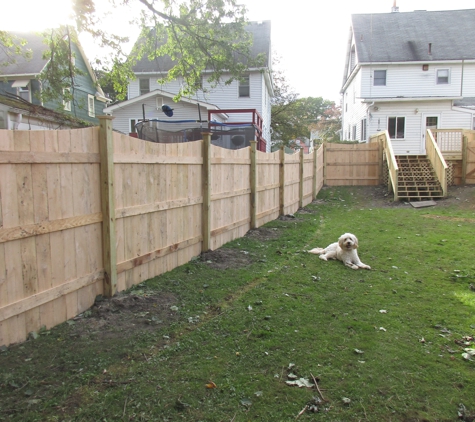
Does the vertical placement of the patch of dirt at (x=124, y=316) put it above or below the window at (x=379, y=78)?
below

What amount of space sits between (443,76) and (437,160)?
36.8ft

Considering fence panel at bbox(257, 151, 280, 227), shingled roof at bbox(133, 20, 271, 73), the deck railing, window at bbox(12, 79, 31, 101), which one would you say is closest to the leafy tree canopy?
shingled roof at bbox(133, 20, 271, 73)

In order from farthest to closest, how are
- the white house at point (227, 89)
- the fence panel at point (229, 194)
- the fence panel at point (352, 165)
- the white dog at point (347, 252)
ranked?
1. the white house at point (227, 89)
2. the fence panel at point (352, 165)
3. the fence panel at point (229, 194)
4. the white dog at point (347, 252)

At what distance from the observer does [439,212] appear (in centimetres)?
1189

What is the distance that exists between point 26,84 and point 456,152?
19090mm

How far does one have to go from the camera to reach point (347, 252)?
20.7 ft

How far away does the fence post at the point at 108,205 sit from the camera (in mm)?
4125

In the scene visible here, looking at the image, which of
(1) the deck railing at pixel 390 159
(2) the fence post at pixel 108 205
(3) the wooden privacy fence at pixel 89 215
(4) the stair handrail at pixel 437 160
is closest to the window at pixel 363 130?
(1) the deck railing at pixel 390 159

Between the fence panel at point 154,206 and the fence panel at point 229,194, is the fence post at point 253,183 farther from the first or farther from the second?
the fence panel at point 154,206

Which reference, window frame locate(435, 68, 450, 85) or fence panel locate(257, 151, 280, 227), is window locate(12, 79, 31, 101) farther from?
window frame locate(435, 68, 450, 85)

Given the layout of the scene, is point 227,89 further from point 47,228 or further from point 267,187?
point 47,228

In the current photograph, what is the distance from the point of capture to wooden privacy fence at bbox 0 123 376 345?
3.19 meters

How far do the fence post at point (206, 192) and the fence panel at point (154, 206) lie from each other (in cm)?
12

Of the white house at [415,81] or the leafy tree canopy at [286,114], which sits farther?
the leafy tree canopy at [286,114]
